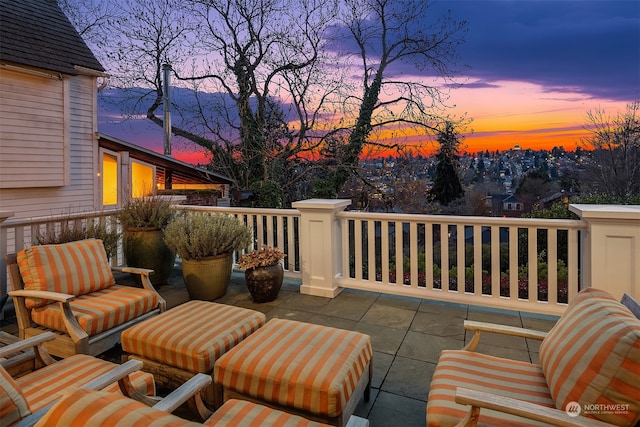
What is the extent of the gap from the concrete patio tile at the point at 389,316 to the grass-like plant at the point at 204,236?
158 centimetres

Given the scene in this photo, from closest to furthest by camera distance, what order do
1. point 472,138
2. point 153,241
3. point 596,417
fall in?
1. point 596,417
2. point 153,241
3. point 472,138

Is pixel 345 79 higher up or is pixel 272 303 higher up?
pixel 345 79

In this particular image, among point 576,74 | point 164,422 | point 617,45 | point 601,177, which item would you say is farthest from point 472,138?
point 164,422

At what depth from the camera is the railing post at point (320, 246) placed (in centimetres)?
399

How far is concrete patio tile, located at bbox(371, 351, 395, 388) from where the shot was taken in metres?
2.38

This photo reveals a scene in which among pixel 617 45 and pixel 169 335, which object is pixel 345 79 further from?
pixel 169 335

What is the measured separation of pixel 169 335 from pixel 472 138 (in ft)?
31.4

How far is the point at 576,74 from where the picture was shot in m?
10.4

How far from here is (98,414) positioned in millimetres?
833

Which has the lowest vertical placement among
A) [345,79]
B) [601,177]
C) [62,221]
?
[62,221]

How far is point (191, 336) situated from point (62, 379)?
0.65 meters

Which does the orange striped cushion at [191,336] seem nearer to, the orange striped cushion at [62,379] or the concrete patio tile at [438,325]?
the orange striped cushion at [62,379]

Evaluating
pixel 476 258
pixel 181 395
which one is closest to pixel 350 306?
pixel 476 258

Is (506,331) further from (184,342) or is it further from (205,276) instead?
(205,276)
